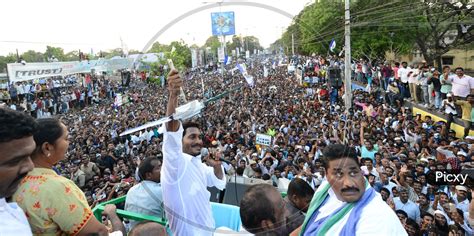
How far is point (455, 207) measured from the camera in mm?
5078

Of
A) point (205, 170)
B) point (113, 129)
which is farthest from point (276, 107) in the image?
point (205, 170)

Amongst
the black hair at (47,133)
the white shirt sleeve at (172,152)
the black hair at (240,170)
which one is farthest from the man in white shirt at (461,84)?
the black hair at (47,133)

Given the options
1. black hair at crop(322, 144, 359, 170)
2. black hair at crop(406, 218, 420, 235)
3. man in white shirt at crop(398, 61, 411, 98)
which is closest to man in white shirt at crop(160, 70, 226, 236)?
black hair at crop(322, 144, 359, 170)

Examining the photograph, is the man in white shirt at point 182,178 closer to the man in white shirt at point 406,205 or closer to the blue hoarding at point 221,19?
the blue hoarding at point 221,19

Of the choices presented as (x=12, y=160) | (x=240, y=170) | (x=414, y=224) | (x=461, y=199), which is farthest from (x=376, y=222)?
(x=240, y=170)

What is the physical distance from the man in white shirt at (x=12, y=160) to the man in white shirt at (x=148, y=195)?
1266 mm

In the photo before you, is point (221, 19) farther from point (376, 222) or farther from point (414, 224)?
point (376, 222)

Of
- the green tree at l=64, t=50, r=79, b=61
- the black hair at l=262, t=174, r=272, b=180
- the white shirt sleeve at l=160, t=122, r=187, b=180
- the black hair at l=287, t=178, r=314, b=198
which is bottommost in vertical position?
the black hair at l=262, t=174, r=272, b=180

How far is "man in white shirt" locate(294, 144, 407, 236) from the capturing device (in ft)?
5.34

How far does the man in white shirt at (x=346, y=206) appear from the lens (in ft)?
5.34

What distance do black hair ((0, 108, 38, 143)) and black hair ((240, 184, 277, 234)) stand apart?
1.04 metres

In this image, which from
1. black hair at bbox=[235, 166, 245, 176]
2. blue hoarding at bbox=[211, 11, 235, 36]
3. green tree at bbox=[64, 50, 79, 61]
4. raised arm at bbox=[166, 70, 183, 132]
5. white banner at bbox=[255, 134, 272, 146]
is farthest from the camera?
green tree at bbox=[64, 50, 79, 61]

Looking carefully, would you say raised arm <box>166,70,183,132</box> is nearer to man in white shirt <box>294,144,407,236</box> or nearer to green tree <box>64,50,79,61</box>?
man in white shirt <box>294,144,407,236</box>

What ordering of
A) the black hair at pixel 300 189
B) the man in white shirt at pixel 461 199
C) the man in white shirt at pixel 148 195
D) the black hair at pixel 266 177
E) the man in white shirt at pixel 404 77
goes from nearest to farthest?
the man in white shirt at pixel 148 195
the black hair at pixel 300 189
the man in white shirt at pixel 461 199
the black hair at pixel 266 177
the man in white shirt at pixel 404 77
